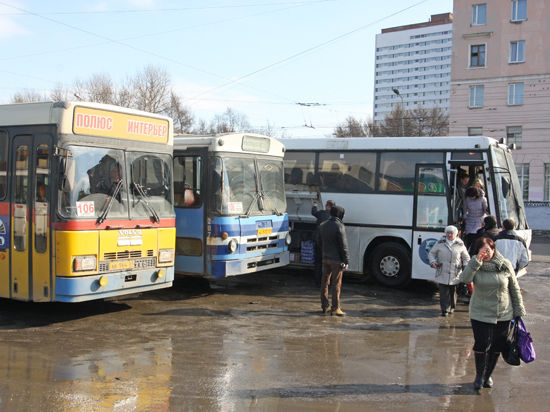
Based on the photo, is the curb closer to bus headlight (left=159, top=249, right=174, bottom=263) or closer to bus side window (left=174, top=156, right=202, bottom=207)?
bus side window (left=174, top=156, right=202, bottom=207)

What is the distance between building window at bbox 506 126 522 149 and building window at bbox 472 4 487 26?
8.73 metres

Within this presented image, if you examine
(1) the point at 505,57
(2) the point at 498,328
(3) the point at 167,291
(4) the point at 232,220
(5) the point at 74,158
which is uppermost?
(1) the point at 505,57

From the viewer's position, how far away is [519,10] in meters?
45.5

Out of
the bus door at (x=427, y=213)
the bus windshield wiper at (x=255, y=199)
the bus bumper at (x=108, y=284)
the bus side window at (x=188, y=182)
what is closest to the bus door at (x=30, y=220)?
the bus bumper at (x=108, y=284)

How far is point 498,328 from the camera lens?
6344 millimetres

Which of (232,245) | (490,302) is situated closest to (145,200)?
(232,245)

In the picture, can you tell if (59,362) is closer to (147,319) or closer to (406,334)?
(147,319)

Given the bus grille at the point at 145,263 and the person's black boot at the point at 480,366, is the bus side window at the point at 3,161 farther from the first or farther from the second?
the person's black boot at the point at 480,366

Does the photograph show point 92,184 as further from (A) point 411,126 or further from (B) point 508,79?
(A) point 411,126

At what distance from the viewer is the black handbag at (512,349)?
20.7 feet

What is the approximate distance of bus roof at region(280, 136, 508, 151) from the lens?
1231 centimetres

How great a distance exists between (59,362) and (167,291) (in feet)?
16.7

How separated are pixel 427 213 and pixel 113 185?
263 inches

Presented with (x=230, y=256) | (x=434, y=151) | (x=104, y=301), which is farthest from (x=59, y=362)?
(x=434, y=151)
